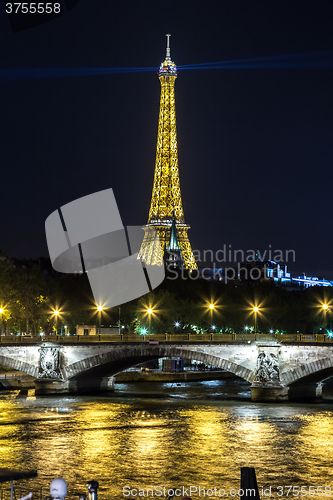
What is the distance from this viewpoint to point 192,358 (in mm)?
57500

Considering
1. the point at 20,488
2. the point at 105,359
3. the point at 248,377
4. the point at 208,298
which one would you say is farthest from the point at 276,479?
the point at 208,298

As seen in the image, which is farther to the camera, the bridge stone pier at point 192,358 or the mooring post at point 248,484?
A: the bridge stone pier at point 192,358

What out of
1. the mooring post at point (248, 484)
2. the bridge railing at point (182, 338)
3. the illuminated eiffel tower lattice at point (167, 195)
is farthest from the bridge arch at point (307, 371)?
the illuminated eiffel tower lattice at point (167, 195)

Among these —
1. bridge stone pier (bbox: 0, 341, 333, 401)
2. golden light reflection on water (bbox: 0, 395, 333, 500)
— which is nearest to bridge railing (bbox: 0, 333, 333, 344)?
bridge stone pier (bbox: 0, 341, 333, 401)

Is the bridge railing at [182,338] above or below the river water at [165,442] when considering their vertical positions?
above

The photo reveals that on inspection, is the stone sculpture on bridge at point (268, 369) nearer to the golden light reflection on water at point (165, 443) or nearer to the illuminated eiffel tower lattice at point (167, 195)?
the golden light reflection on water at point (165, 443)

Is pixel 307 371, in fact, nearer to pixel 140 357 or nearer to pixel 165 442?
pixel 140 357

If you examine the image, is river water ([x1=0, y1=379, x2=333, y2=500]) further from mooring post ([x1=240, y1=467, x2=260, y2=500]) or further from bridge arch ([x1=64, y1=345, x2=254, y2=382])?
mooring post ([x1=240, y1=467, x2=260, y2=500])

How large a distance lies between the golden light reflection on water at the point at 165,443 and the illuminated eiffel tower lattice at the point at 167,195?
72513 mm

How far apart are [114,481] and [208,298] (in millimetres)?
70547

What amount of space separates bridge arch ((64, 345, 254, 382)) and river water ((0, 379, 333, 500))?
6.53 feet

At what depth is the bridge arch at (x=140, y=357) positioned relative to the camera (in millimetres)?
56062

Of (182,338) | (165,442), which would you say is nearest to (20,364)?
(182,338)

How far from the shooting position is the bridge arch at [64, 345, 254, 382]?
5606cm
